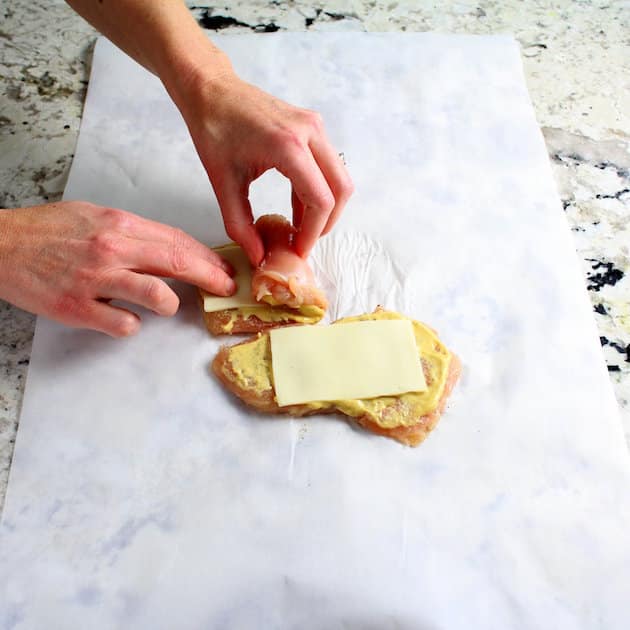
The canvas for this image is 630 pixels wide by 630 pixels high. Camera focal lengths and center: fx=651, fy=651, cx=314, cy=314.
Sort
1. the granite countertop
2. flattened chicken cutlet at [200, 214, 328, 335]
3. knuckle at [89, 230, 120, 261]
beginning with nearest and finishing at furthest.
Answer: knuckle at [89, 230, 120, 261], flattened chicken cutlet at [200, 214, 328, 335], the granite countertop

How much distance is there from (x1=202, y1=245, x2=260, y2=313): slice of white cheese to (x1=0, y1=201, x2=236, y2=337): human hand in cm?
9

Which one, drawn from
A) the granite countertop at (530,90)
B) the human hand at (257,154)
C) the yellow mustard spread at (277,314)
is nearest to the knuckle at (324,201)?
the human hand at (257,154)

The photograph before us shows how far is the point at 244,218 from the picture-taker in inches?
53.7

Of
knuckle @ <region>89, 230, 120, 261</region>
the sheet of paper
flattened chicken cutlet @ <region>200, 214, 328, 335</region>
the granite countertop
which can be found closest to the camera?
the sheet of paper

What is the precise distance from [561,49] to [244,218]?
127 centimetres

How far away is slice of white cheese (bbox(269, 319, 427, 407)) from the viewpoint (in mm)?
1299

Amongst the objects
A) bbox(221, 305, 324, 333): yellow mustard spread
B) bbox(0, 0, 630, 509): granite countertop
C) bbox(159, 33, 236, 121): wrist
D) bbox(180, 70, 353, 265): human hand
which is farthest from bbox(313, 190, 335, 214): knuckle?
bbox(0, 0, 630, 509): granite countertop

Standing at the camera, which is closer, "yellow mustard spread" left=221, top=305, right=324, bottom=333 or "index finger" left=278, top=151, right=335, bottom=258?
"index finger" left=278, top=151, right=335, bottom=258

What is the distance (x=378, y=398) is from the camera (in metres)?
1.30

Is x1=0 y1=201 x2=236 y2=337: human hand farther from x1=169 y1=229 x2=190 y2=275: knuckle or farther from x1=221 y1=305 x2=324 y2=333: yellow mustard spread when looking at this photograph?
x1=221 y1=305 x2=324 y2=333: yellow mustard spread

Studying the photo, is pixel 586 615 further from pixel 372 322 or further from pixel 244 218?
pixel 244 218

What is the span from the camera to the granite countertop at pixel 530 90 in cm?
147

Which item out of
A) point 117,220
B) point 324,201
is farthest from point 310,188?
point 117,220

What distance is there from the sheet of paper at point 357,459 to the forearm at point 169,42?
27cm
